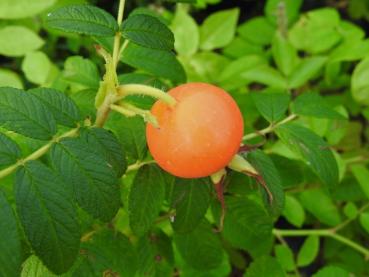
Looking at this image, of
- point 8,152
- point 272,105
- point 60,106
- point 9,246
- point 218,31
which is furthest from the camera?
point 218,31

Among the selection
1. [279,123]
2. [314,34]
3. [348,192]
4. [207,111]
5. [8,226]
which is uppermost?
[207,111]

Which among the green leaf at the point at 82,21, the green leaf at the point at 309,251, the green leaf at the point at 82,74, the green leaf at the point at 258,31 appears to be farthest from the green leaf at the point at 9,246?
the green leaf at the point at 258,31

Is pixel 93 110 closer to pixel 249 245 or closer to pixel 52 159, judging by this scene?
pixel 52 159

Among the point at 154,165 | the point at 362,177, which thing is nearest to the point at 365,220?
the point at 362,177

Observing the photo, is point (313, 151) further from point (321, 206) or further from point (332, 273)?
point (321, 206)

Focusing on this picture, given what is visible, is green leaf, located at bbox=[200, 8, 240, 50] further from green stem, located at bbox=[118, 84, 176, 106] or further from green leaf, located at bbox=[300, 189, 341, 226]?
green stem, located at bbox=[118, 84, 176, 106]

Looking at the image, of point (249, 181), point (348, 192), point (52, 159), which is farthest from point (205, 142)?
point (348, 192)

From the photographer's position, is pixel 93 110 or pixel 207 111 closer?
pixel 207 111
